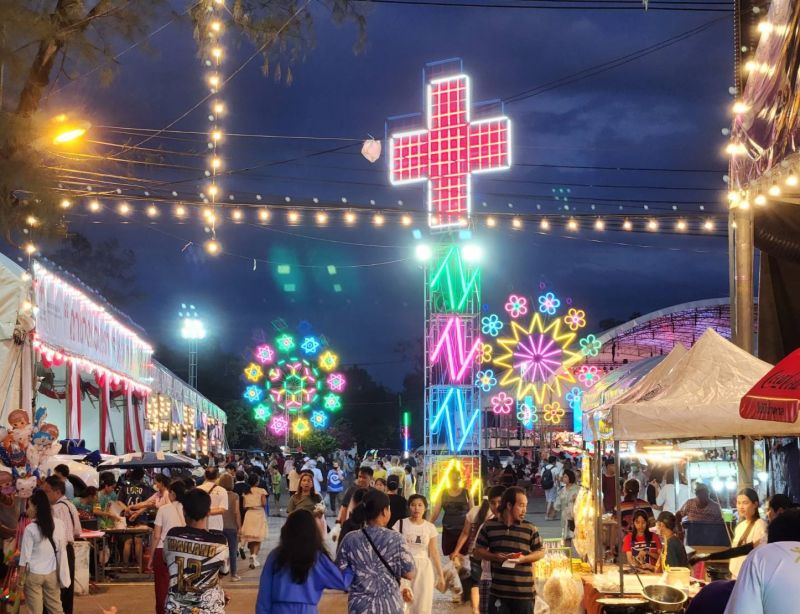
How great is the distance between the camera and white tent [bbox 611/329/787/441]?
935 centimetres

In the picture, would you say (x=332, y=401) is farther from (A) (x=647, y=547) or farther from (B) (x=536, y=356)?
(A) (x=647, y=547)

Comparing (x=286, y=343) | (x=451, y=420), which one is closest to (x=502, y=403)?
(x=451, y=420)

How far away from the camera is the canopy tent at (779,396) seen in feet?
21.7

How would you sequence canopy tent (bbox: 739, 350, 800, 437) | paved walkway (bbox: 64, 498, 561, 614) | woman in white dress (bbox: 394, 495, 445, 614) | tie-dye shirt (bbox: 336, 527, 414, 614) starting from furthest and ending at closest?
1. paved walkway (bbox: 64, 498, 561, 614)
2. woman in white dress (bbox: 394, 495, 445, 614)
3. tie-dye shirt (bbox: 336, 527, 414, 614)
4. canopy tent (bbox: 739, 350, 800, 437)

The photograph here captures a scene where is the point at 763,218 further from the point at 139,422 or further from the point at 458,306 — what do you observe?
the point at 139,422

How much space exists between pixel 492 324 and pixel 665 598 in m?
24.5

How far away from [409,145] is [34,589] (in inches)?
793

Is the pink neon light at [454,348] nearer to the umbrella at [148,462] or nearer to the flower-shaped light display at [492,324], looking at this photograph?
the flower-shaped light display at [492,324]

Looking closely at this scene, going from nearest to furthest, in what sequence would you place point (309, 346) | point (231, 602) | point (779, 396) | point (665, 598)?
point (779, 396) < point (665, 598) < point (231, 602) < point (309, 346)

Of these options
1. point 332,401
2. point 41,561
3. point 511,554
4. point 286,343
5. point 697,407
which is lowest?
point 41,561

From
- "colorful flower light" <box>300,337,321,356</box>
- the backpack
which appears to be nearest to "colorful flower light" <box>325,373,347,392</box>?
"colorful flower light" <box>300,337,321,356</box>

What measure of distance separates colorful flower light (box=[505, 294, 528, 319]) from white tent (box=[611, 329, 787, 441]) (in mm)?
20773

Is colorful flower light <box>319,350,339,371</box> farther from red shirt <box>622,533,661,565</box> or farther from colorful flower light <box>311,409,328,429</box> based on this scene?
red shirt <box>622,533,661,565</box>

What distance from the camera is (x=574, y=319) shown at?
3228 cm
